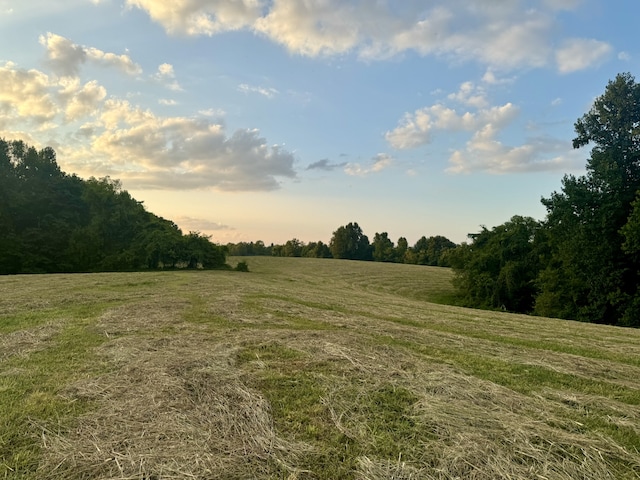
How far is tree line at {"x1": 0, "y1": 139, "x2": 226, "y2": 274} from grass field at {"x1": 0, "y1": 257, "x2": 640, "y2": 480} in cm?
3316

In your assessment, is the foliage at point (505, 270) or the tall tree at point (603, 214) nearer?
the tall tree at point (603, 214)

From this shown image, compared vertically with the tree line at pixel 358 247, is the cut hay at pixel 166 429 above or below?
below

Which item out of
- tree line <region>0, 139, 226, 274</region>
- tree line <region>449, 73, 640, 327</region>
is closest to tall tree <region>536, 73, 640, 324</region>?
tree line <region>449, 73, 640, 327</region>

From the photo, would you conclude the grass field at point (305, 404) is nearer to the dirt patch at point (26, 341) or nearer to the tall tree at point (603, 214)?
the dirt patch at point (26, 341)

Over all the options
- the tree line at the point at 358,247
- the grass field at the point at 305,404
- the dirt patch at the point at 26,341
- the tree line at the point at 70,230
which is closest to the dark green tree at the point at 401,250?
the tree line at the point at 358,247

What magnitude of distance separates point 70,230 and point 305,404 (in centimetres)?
4755

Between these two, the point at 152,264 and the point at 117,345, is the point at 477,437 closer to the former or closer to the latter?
the point at 117,345

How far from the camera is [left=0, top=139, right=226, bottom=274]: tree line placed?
1556 inches

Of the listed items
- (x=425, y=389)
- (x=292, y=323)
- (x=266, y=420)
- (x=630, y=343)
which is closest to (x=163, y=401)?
(x=266, y=420)

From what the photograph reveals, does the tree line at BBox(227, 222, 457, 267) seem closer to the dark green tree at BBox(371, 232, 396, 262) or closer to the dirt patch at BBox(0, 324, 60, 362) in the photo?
the dark green tree at BBox(371, 232, 396, 262)

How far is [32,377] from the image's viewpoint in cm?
566

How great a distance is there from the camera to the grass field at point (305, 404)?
352 cm

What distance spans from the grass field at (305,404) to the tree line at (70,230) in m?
33.2

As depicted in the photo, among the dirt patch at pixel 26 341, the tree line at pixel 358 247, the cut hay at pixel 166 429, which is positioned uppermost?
the tree line at pixel 358 247
